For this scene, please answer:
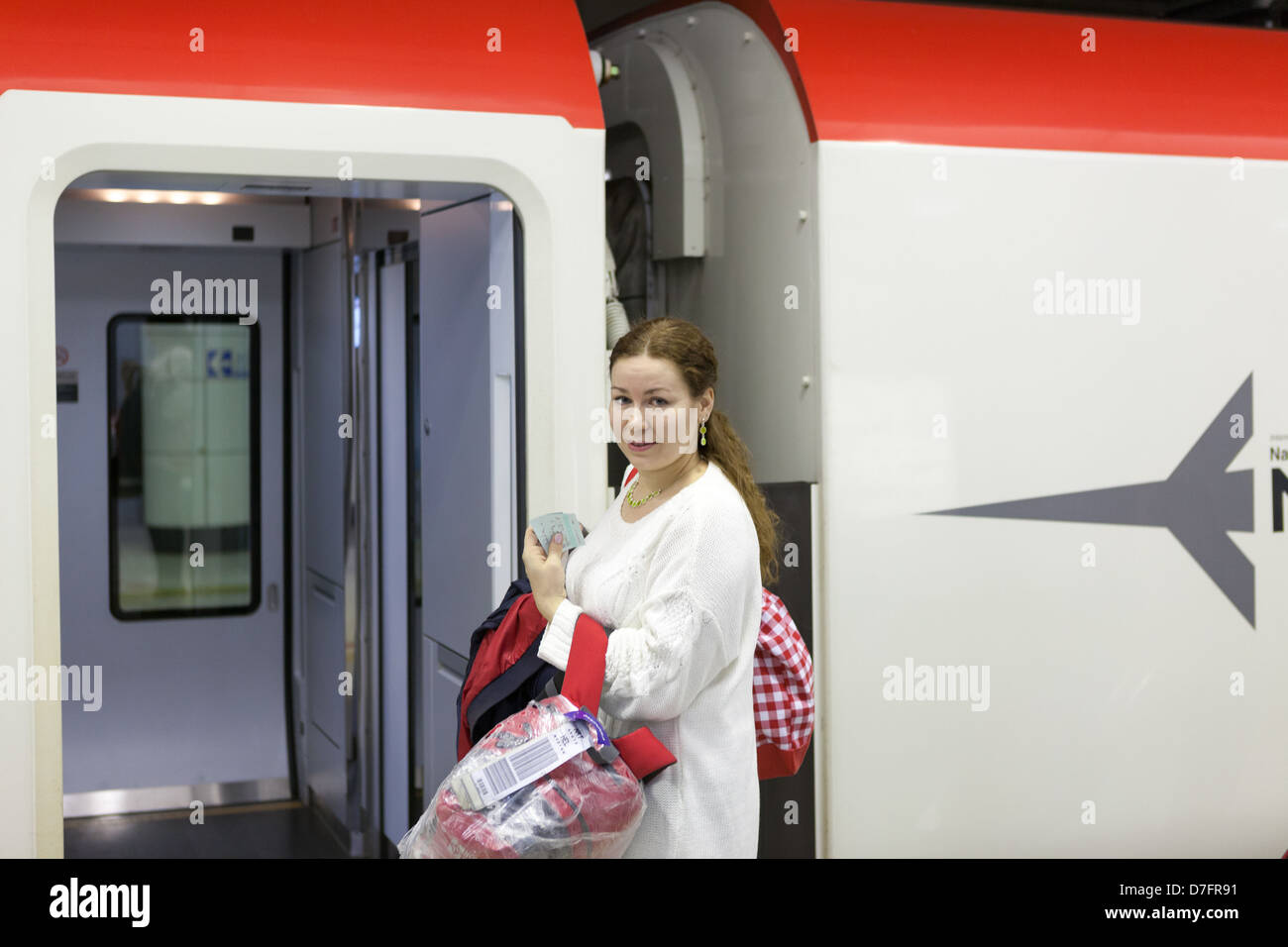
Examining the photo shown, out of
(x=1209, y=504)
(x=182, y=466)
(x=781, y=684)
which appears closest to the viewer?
(x=781, y=684)

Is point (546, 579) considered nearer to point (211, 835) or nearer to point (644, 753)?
point (644, 753)

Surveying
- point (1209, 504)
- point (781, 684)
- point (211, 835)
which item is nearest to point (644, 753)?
point (781, 684)

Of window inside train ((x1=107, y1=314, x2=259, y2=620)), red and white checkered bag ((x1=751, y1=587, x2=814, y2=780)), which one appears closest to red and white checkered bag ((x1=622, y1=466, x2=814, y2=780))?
red and white checkered bag ((x1=751, y1=587, x2=814, y2=780))

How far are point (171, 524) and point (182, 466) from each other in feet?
0.65

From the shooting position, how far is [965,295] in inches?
113

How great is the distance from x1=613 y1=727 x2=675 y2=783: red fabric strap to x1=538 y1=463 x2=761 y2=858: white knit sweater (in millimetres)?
32

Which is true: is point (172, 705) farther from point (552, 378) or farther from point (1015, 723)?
point (1015, 723)

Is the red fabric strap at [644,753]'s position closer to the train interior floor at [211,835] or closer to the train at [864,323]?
the train at [864,323]

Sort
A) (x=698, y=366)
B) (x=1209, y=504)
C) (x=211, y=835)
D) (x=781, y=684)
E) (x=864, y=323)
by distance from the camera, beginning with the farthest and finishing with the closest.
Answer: (x=211, y=835)
(x=1209, y=504)
(x=864, y=323)
(x=781, y=684)
(x=698, y=366)

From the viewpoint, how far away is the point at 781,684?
2367 mm

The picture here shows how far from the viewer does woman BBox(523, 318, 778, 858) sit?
1.98 meters

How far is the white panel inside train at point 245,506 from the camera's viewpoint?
13.7 feet

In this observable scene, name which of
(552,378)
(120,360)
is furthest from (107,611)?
(552,378)

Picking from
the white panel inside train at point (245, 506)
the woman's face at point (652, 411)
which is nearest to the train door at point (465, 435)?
the white panel inside train at point (245, 506)
